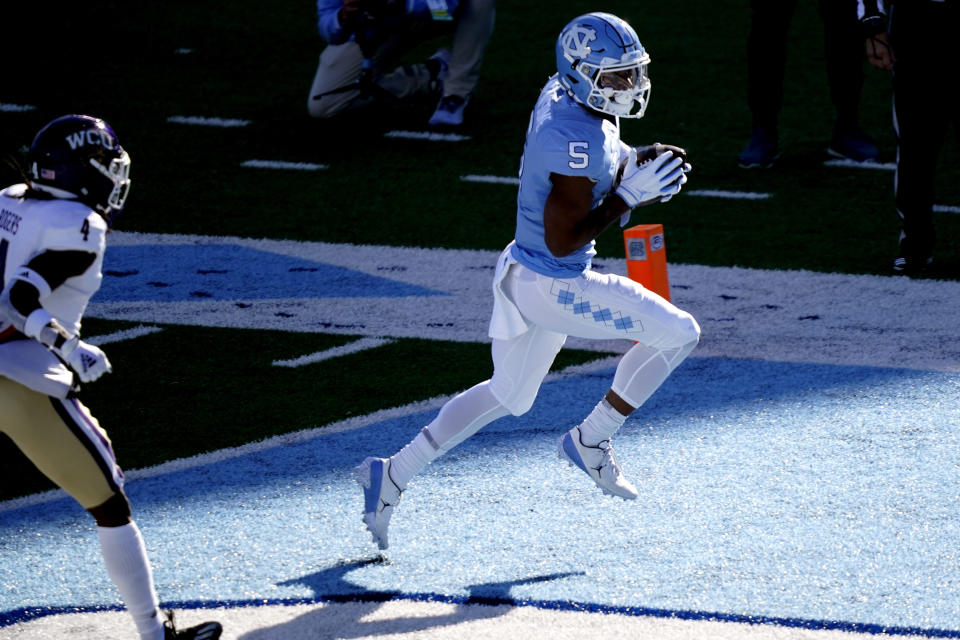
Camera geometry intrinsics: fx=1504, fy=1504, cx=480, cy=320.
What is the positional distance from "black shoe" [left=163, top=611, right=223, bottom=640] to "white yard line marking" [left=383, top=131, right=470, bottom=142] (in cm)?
717

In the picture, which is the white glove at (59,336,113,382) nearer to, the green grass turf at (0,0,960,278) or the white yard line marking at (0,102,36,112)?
the green grass turf at (0,0,960,278)

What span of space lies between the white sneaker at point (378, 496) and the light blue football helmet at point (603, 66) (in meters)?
1.27

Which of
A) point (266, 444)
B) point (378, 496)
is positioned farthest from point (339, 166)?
point (378, 496)

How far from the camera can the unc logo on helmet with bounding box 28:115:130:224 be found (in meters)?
3.69

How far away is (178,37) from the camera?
13.9 metres

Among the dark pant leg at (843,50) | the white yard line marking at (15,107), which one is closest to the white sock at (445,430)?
the dark pant leg at (843,50)

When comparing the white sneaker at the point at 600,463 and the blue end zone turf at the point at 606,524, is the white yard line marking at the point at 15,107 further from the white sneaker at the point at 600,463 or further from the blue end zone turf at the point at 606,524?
the white sneaker at the point at 600,463

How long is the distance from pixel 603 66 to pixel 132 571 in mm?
1991

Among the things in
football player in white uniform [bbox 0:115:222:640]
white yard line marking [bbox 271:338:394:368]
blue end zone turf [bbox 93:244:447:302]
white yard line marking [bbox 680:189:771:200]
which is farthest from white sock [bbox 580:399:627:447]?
white yard line marking [bbox 680:189:771:200]

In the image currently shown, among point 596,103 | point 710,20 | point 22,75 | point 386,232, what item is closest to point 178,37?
point 22,75

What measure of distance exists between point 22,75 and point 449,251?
5.89 metres

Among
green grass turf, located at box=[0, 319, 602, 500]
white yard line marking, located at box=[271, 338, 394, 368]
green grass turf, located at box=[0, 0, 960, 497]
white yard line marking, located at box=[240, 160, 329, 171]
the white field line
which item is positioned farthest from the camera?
white yard line marking, located at box=[240, 160, 329, 171]

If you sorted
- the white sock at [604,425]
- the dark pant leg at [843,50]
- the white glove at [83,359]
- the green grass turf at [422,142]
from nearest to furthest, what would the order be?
the white glove at [83,359] < the white sock at [604,425] < the green grass turf at [422,142] < the dark pant leg at [843,50]

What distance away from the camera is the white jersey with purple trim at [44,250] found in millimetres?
3594
